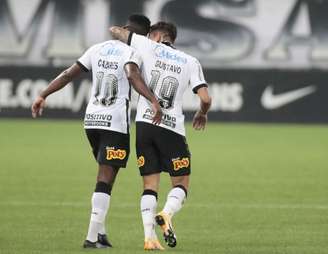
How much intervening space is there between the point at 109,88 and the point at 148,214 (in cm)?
121

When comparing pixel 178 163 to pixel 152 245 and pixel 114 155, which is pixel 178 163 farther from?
pixel 152 245

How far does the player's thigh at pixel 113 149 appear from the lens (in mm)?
10391

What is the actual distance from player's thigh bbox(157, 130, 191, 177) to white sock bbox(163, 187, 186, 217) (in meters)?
0.18

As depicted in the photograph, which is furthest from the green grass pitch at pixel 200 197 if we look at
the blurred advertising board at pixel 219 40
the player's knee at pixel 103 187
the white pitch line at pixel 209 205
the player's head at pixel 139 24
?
the blurred advertising board at pixel 219 40

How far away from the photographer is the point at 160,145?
10.4 metres

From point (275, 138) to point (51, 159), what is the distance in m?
8.02

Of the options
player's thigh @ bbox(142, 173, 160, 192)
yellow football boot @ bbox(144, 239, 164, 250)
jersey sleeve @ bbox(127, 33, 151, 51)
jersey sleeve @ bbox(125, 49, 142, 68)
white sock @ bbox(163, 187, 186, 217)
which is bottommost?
yellow football boot @ bbox(144, 239, 164, 250)

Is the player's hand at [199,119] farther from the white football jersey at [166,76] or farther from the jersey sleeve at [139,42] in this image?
the jersey sleeve at [139,42]

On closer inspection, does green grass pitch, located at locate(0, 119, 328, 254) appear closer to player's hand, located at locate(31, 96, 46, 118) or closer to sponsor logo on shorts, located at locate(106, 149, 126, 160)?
sponsor logo on shorts, located at locate(106, 149, 126, 160)

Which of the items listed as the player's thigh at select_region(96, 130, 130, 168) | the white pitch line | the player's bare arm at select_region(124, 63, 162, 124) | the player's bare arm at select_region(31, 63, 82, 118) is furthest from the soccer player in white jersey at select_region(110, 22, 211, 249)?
the white pitch line

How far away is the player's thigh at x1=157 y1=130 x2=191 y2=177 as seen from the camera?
10.4m

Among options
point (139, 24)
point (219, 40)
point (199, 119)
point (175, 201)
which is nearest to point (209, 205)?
point (199, 119)

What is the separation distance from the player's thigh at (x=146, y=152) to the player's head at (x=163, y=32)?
79 cm

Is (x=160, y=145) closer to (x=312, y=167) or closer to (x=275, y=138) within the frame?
(x=312, y=167)
